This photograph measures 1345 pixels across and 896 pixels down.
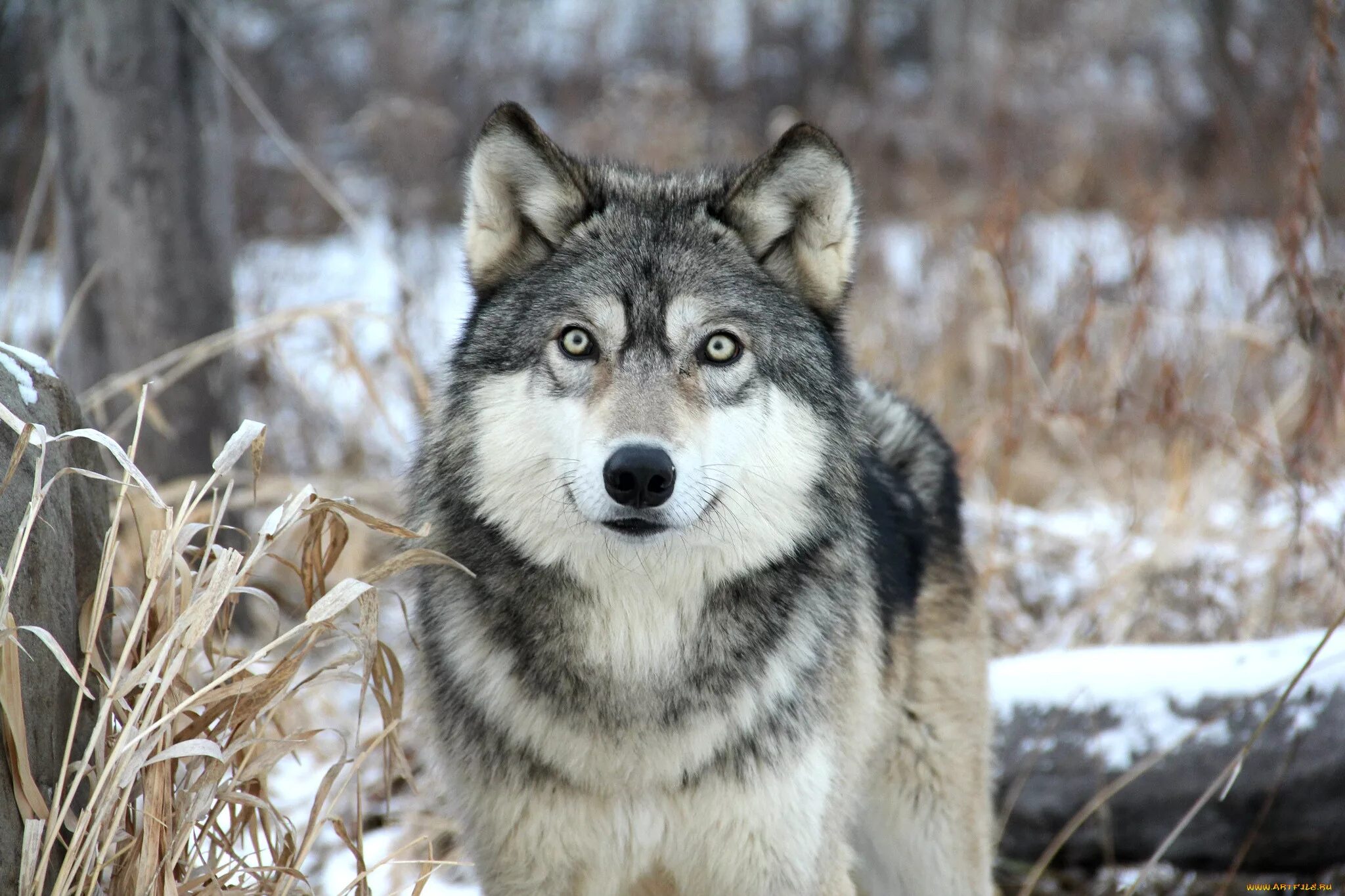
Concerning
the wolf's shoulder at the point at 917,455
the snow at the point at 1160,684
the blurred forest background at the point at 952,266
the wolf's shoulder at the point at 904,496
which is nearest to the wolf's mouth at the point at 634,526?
the wolf's shoulder at the point at 904,496

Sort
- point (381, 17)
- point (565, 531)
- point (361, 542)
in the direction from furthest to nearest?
point (381, 17)
point (361, 542)
point (565, 531)

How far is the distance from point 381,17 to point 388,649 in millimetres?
10037

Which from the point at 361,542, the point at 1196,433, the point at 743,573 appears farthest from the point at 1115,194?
the point at 743,573

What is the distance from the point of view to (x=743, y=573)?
2.50 metres

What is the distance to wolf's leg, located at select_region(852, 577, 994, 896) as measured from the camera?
10.4 feet

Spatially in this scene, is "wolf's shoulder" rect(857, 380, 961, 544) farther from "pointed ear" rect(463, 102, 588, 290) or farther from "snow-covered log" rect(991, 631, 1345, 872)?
"pointed ear" rect(463, 102, 588, 290)

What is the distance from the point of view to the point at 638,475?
2188 mm

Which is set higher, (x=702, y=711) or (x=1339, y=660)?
(x=702, y=711)

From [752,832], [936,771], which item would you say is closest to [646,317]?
[752,832]

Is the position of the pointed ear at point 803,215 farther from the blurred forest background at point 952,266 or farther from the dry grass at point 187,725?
the dry grass at point 187,725

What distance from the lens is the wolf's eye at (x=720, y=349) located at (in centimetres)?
251

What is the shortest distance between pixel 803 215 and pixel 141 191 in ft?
9.16

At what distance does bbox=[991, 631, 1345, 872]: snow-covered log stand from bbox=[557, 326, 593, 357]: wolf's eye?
7.47 feet

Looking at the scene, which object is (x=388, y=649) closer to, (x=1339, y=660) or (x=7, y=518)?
(x=7, y=518)
